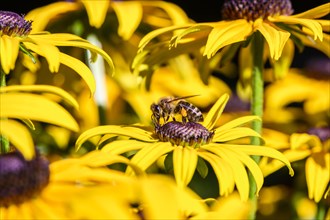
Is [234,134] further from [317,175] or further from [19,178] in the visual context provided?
[19,178]

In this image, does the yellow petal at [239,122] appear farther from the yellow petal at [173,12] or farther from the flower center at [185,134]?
the yellow petal at [173,12]

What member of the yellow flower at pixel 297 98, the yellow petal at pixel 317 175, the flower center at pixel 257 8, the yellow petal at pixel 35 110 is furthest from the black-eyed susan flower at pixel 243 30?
the yellow petal at pixel 35 110

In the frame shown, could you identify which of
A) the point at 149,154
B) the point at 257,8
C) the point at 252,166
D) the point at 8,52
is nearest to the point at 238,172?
the point at 252,166

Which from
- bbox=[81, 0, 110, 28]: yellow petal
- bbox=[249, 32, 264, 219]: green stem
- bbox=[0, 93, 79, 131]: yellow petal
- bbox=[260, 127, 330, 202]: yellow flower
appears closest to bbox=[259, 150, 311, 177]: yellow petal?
bbox=[260, 127, 330, 202]: yellow flower

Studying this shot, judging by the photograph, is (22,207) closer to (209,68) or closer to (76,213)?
(76,213)

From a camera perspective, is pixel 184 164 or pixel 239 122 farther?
pixel 239 122
